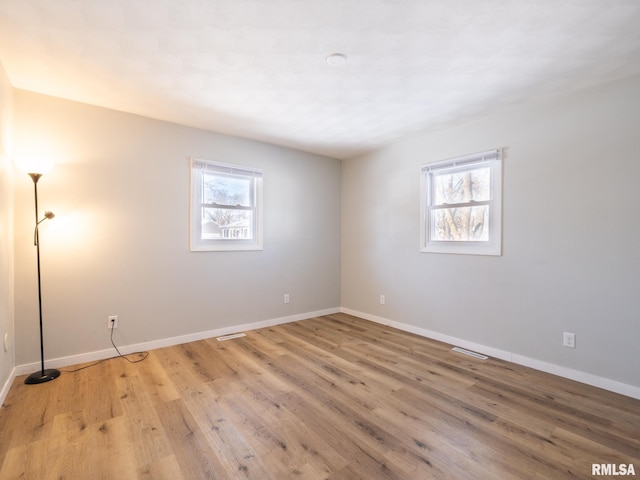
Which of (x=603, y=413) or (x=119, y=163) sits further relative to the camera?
(x=119, y=163)

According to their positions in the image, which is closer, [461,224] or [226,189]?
[461,224]

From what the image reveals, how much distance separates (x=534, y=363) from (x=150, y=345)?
3.78m

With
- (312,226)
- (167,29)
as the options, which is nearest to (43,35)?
(167,29)

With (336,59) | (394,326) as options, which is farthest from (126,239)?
(394,326)

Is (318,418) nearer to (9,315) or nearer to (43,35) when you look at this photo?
(9,315)

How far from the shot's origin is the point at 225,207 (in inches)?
149

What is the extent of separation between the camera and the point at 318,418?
2020mm

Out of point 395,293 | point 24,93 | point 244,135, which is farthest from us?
point 395,293

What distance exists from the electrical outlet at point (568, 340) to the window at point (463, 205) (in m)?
0.88

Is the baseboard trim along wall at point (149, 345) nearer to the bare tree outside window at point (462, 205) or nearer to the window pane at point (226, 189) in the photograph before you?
the window pane at point (226, 189)

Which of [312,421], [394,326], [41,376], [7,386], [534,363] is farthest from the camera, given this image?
[394,326]

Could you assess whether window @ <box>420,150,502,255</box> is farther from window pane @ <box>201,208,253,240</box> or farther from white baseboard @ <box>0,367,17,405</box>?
white baseboard @ <box>0,367,17,405</box>

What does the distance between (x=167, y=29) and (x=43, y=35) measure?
81cm

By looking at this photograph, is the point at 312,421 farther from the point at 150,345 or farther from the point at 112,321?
the point at 112,321
